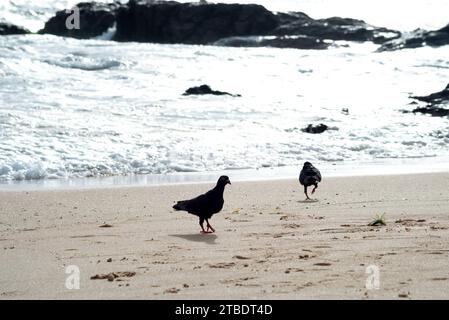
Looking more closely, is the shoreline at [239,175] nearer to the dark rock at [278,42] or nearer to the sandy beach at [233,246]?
the sandy beach at [233,246]

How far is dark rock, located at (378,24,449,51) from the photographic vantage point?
49.5m

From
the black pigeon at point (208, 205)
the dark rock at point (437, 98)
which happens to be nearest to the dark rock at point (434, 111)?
the dark rock at point (437, 98)

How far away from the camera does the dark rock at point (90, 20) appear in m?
55.1

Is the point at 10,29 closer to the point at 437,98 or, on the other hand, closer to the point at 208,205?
the point at 437,98

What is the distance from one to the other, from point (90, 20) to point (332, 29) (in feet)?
65.2

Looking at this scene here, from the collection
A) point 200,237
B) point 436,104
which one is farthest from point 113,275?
point 436,104

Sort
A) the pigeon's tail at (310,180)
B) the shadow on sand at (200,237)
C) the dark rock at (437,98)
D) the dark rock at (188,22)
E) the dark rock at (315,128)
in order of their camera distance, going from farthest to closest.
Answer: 1. the dark rock at (188,22)
2. the dark rock at (437,98)
3. the dark rock at (315,128)
4. the pigeon's tail at (310,180)
5. the shadow on sand at (200,237)

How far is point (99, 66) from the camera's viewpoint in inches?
1164

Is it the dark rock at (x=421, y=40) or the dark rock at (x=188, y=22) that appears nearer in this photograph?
the dark rock at (x=421, y=40)

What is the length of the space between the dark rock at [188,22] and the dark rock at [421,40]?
43.4 ft

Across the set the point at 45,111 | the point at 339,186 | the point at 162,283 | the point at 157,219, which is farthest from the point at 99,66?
the point at 162,283

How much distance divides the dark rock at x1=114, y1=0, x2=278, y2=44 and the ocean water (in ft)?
65.6

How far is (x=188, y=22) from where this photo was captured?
6234 cm

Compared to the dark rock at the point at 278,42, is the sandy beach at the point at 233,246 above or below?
below
